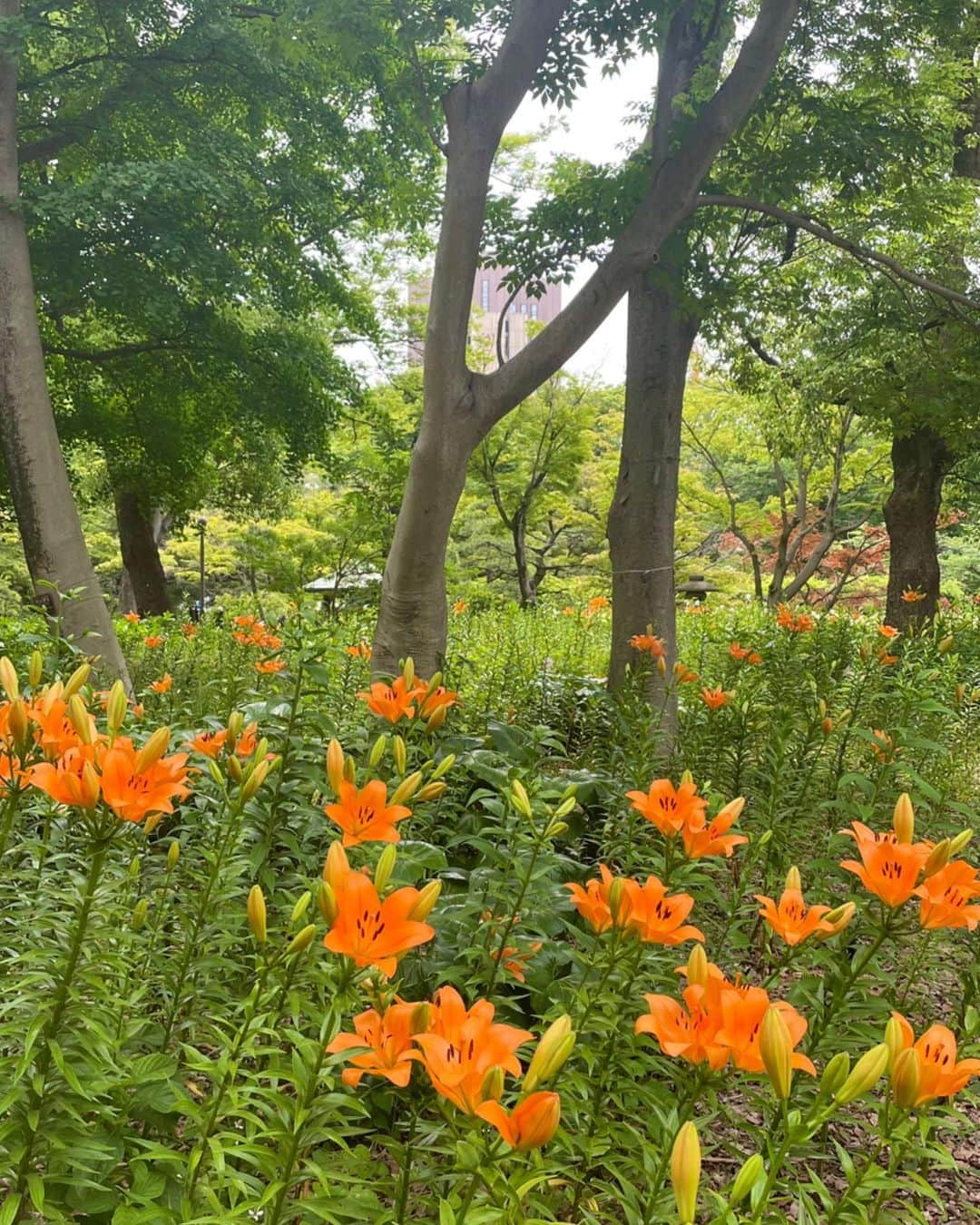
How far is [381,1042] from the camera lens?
0.84m

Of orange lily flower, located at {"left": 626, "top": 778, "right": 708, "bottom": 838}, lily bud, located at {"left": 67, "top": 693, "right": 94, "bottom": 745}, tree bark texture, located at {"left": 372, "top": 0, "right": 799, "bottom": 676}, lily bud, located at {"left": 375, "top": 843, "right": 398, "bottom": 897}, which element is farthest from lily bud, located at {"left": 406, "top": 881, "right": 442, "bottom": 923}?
tree bark texture, located at {"left": 372, "top": 0, "right": 799, "bottom": 676}

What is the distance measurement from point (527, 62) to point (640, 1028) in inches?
138

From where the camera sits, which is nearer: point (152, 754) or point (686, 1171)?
point (686, 1171)

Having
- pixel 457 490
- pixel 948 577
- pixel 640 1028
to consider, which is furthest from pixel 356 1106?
pixel 948 577

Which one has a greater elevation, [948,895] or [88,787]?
[88,787]

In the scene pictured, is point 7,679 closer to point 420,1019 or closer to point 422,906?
point 422,906

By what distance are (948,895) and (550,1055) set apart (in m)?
0.67

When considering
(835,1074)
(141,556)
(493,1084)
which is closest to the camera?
(493,1084)

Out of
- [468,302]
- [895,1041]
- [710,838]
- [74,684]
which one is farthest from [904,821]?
[468,302]

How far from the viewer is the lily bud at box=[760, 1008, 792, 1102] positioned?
2.62 feet

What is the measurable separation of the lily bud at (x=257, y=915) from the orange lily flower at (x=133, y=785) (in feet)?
0.52

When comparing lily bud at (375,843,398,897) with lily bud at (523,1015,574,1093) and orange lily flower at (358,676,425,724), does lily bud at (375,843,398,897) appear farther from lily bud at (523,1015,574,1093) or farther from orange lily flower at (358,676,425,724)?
orange lily flower at (358,676,425,724)

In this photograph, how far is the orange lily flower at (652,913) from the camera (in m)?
1.05

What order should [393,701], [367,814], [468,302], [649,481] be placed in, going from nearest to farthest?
[367,814] < [393,701] < [468,302] < [649,481]
